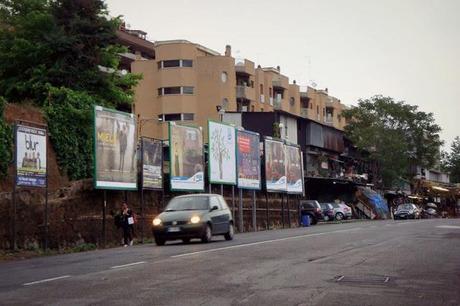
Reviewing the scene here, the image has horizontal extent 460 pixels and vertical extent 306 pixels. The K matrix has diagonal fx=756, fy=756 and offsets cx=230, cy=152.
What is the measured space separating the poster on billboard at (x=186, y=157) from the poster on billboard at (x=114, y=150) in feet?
10.6

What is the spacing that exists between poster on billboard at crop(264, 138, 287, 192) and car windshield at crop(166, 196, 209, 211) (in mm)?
19714

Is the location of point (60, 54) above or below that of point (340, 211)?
above

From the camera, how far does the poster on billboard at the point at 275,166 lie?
45.0m

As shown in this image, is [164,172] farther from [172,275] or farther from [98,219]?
[172,275]

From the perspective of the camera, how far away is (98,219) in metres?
28.2

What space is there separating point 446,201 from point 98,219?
8807 cm

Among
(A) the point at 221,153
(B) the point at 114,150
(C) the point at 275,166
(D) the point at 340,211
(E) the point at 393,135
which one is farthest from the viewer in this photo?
(E) the point at 393,135

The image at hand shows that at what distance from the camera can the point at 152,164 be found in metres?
31.7

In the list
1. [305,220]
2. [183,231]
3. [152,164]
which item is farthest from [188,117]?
[183,231]

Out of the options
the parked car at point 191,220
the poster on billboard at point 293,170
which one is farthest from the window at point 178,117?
the parked car at point 191,220

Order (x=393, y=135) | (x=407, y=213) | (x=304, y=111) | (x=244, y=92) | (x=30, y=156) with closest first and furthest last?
(x=30, y=156), (x=407, y=213), (x=244, y=92), (x=393, y=135), (x=304, y=111)

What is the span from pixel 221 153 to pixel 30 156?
1572 centimetres

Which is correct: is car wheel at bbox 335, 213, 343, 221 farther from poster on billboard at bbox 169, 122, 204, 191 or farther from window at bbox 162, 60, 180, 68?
poster on billboard at bbox 169, 122, 204, 191

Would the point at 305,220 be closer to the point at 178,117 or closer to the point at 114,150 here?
the point at 114,150
